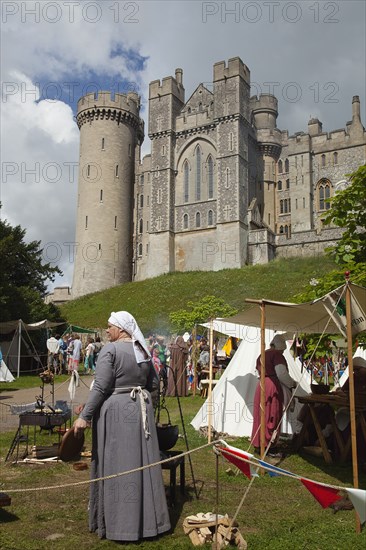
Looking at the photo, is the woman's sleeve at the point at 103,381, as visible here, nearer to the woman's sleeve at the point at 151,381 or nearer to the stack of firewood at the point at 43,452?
the woman's sleeve at the point at 151,381

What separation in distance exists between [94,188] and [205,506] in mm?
48189

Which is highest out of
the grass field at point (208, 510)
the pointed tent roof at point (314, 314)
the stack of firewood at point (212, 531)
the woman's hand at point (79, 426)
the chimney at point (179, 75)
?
the chimney at point (179, 75)

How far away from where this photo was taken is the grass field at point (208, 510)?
4328mm

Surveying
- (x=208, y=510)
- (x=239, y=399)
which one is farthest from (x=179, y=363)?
(x=208, y=510)

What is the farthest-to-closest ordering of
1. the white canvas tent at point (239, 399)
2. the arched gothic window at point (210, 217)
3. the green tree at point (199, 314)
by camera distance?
the arched gothic window at point (210, 217), the green tree at point (199, 314), the white canvas tent at point (239, 399)

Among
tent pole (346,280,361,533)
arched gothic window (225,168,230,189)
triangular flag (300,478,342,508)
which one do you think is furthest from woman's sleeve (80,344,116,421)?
arched gothic window (225,168,230,189)

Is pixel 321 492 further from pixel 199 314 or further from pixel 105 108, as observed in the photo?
pixel 105 108

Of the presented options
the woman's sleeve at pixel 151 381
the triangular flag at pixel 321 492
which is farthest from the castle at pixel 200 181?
the triangular flag at pixel 321 492

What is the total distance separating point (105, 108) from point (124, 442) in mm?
50667

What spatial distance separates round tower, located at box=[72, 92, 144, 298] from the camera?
50531 millimetres

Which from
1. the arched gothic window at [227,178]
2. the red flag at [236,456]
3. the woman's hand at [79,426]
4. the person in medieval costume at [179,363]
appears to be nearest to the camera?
the red flag at [236,456]

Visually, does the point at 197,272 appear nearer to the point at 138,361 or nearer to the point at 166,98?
the point at 166,98

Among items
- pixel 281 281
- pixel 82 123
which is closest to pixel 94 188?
pixel 82 123

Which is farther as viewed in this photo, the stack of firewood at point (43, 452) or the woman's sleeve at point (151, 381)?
the stack of firewood at point (43, 452)
